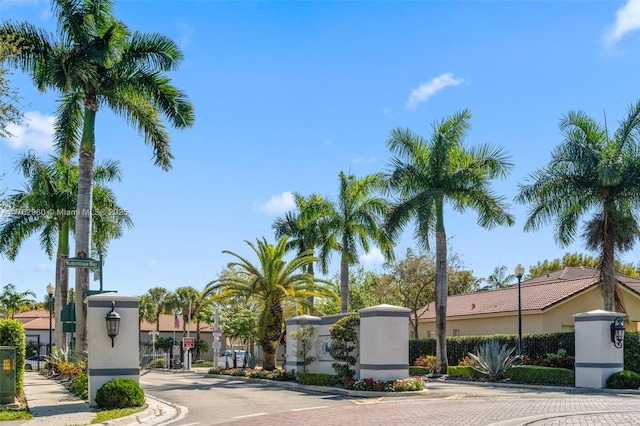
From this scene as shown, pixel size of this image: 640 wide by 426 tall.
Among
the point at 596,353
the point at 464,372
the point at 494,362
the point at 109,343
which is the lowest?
the point at 464,372

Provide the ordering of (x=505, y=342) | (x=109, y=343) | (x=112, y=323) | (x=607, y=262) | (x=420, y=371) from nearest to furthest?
(x=112, y=323) < (x=109, y=343) < (x=607, y=262) < (x=505, y=342) < (x=420, y=371)

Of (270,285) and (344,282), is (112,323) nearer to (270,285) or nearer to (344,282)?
(270,285)

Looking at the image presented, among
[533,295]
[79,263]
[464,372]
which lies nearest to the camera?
[79,263]

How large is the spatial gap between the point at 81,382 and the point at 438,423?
1093 cm

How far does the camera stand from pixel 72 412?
16.2 metres

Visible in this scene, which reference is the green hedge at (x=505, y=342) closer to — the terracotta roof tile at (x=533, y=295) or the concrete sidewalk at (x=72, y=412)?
the terracotta roof tile at (x=533, y=295)

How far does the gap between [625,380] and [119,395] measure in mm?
15916

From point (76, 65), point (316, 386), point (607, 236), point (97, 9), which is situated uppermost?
point (97, 9)

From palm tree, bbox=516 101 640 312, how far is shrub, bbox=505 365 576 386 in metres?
4.56

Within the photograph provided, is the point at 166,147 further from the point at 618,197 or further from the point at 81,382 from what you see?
the point at 618,197

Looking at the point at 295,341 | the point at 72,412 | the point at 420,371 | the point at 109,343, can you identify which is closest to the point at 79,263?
the point at 109,343

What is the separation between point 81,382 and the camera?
20.0 m

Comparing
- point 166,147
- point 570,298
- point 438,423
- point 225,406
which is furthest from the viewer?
point 570,298

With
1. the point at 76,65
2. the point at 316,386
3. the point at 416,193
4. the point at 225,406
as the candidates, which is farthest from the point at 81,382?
the point at 416,193
